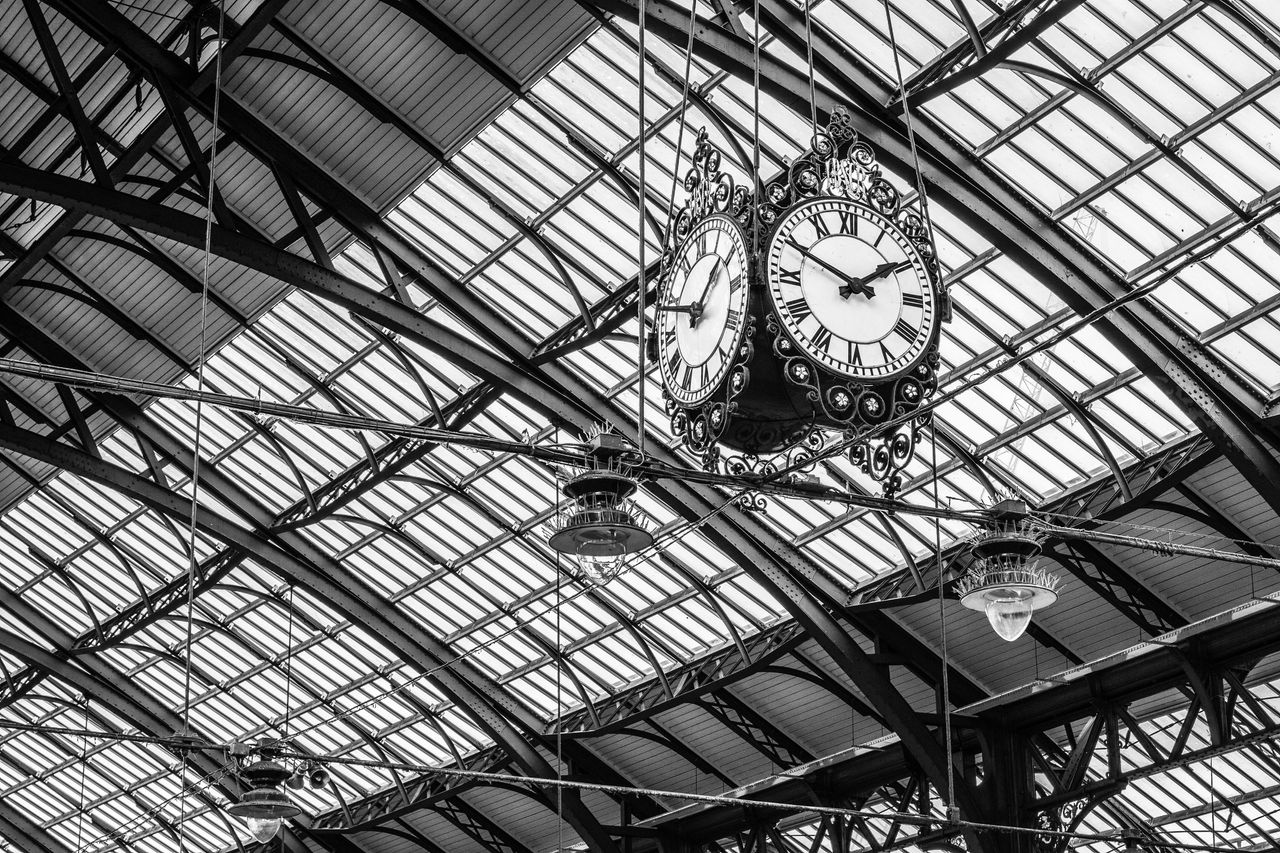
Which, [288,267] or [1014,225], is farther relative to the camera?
[288,267]

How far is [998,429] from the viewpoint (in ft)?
74.7

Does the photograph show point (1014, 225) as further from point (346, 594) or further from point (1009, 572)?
point (346, 594)

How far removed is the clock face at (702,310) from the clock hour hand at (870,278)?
54 cm

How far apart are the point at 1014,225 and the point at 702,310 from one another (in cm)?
1175

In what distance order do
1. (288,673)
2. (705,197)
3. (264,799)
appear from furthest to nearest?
(288,673), (264,799), (705,197)

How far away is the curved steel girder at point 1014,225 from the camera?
720 inches

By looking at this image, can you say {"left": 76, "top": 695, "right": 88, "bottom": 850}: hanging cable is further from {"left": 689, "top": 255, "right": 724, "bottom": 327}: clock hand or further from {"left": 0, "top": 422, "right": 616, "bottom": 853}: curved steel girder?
{"left": 689, "top": 255, "right": 724, "bottom": 327}: clock hand

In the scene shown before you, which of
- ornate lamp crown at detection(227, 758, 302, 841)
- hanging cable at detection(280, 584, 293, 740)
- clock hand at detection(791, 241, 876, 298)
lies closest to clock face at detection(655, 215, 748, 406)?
clock hand at detection(791, 241, 876, 298)

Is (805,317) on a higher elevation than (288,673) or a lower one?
lower

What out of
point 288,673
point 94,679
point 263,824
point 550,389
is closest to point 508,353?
point 550,389

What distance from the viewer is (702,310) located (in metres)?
8.45

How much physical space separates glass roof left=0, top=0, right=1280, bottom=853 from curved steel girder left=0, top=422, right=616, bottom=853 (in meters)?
0.37

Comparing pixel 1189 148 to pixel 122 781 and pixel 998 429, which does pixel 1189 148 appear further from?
pixel 122 781

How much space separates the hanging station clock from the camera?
26.5 ft
